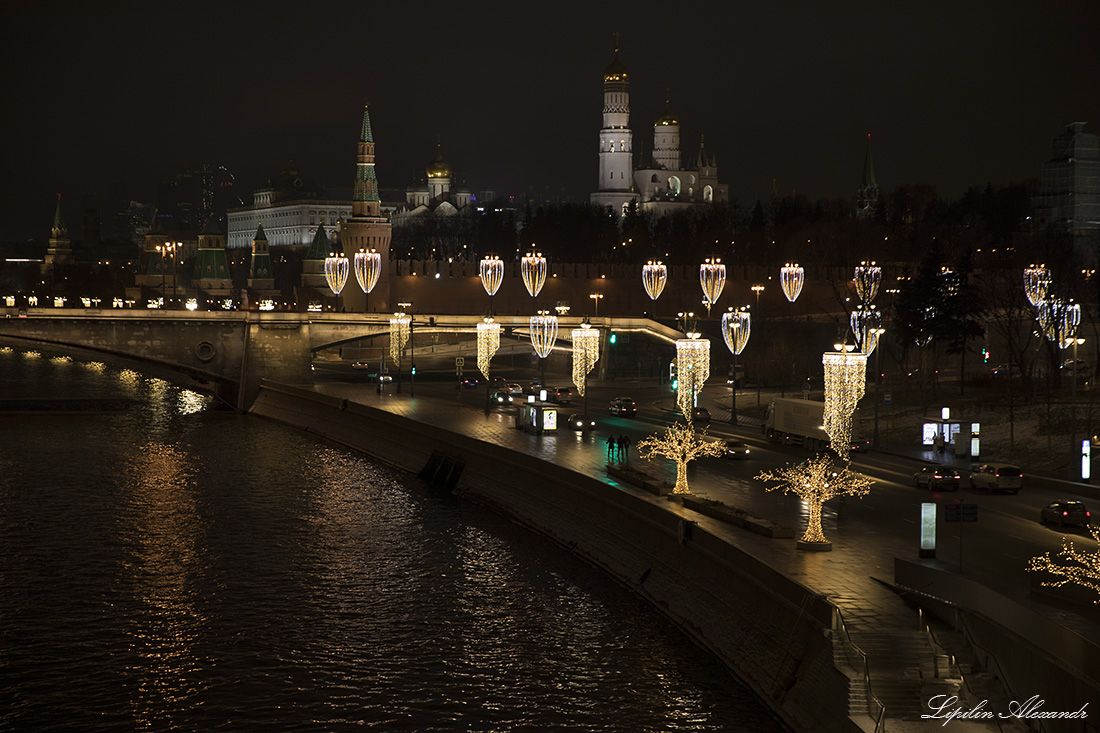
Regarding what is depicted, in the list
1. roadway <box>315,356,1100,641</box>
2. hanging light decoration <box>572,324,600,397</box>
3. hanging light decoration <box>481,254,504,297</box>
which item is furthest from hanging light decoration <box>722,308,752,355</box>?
hanging light decoration <box>481,254,504,297</box>

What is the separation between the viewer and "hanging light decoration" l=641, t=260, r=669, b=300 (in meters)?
80.9

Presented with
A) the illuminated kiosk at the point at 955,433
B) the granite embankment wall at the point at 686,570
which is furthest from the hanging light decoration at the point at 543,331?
the illuminated kiosk at the point at 955,433

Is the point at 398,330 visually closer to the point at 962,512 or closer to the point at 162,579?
the point at 162,579

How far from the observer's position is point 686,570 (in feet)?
74.9

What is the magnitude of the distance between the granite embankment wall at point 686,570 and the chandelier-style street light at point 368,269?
129 ft

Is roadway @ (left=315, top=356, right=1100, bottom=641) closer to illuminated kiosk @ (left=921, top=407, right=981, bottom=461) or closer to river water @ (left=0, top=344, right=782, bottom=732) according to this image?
illuminated kiosk @ (left=921, top=407, right=981, bottom=461)

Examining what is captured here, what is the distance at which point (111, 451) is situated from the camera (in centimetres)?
4584

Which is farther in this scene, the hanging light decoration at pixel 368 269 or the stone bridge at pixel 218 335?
the hanging light decoration at pixel 368 269

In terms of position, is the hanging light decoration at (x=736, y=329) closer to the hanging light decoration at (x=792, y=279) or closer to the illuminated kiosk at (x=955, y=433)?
the hanging light decoration at (x=792, y=279)

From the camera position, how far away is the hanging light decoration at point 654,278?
80950mm

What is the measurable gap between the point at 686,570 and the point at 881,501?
692 cm

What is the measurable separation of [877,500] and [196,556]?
1587cm

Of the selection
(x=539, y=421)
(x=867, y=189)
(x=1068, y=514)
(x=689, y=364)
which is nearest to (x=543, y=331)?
(x=539, y=421)

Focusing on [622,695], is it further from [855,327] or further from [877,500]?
[855,327]
